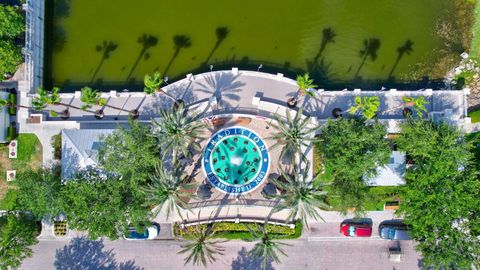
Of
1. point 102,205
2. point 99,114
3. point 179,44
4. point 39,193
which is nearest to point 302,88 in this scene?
point 179,44

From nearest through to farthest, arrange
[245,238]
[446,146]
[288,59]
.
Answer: [446,146]
[245,238]
[288,59]

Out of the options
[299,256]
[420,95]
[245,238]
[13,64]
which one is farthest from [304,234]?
[13,64]

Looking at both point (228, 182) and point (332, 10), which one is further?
point (332, 10)

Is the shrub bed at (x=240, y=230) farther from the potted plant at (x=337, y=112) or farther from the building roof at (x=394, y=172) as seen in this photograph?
the potted plant at (x=337, y=112)

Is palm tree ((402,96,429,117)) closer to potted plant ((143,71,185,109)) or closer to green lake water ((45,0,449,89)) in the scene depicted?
green lake water ((45,0,449,89))

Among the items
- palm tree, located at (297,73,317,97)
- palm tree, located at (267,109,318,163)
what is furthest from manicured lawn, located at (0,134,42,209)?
palm tree, located at (297,73,317,97)

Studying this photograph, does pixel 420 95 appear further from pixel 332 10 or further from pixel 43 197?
pixel 43 197
